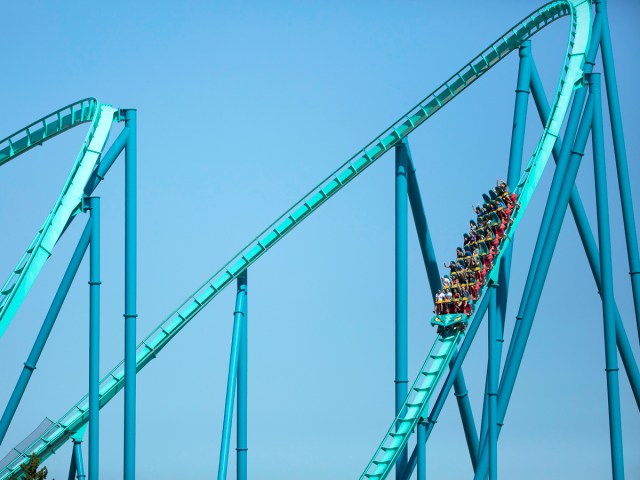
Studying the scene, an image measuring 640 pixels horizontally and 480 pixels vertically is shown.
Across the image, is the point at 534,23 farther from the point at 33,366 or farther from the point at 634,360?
the point at 33,366

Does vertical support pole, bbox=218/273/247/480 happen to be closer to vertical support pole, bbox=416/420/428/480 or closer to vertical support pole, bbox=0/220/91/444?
vertical support pole, bbox=0/220/91/444

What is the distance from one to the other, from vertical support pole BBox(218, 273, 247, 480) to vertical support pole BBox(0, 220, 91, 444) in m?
2.12

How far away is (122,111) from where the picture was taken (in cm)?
1881

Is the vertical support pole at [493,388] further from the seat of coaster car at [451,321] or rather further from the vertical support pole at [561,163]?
the seat of coaster car at [451,321]

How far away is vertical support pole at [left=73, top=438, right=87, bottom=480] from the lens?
18906 mm

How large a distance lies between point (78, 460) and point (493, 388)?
209 inches

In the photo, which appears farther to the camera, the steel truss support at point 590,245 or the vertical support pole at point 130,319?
the steel truss support at point 590,245

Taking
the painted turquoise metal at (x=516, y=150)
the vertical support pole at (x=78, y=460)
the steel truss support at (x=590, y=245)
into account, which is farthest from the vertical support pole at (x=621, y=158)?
the vertical support pole at (x=78, y=460)

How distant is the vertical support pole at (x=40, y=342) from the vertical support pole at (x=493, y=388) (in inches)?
193

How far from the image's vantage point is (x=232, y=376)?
756 inches

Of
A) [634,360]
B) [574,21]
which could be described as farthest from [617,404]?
[574,21]

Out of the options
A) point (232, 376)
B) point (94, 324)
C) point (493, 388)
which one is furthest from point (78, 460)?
point (493, 388)

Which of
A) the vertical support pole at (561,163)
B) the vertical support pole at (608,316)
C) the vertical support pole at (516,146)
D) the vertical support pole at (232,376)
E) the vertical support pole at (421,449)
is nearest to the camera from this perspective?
the vertical support pole at (421,449)

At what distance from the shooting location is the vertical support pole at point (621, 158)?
729 inches
